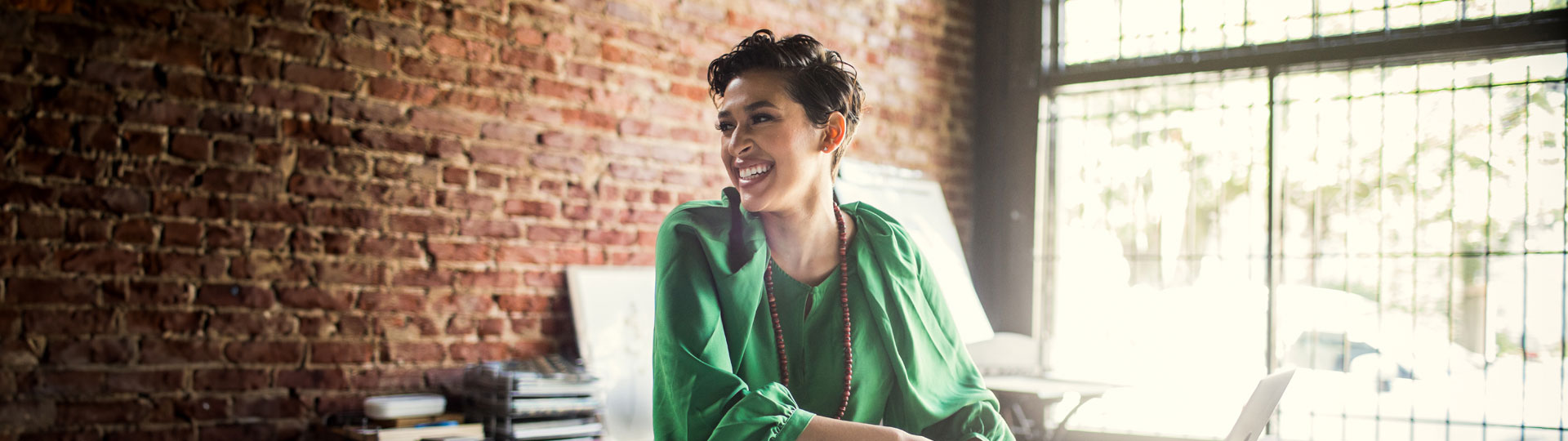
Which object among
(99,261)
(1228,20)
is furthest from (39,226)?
(1228,20)

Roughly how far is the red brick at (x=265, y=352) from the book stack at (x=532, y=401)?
48cm

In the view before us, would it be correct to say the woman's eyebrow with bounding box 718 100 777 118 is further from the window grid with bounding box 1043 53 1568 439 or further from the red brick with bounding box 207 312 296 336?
the window grid with bounding box 1043 53 1568 439

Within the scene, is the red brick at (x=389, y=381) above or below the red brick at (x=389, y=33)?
below

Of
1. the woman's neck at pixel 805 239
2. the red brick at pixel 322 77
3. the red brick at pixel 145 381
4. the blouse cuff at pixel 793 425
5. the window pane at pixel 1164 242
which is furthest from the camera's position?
the window pane at pixel 1164 242

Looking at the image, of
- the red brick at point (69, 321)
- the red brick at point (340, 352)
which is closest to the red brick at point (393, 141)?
the red brick at point (340, 352)

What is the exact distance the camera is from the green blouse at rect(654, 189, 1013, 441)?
1366 mm

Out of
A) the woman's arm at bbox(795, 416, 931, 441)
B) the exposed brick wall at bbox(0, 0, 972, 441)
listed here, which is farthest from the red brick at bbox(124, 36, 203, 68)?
the woman's arm at bbox(795, 416, 931, 441)

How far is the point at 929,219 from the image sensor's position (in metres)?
4.77

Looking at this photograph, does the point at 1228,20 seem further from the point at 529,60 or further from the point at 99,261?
the point at 99,261

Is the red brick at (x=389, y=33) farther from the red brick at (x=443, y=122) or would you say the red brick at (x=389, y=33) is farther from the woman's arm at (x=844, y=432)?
the woman's arm at (x=844, y=432)

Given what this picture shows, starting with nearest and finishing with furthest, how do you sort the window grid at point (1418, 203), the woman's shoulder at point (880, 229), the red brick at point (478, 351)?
the woman's shoulder at point (880, 229), the red brick at point (478, 351), the window grid at point (1418, 203)

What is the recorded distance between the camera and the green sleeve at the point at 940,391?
1595mm

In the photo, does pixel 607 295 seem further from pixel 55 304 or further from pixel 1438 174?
pixel 1438 174

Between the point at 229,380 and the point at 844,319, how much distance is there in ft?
6.65
